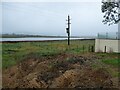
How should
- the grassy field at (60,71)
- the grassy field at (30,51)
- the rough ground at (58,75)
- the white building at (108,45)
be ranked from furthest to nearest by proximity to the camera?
the white building at (108,45) < the grassy field at (30,51) < the grassy field at (60,71) < the rough ground at (58,75)

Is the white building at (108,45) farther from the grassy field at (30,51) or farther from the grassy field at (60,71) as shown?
the grassy field at (60,71)

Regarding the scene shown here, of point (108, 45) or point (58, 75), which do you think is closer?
point (58, 75)

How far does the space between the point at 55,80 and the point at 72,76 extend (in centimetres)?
125

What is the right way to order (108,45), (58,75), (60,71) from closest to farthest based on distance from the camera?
(58,75) → (60,71) → (108,45)

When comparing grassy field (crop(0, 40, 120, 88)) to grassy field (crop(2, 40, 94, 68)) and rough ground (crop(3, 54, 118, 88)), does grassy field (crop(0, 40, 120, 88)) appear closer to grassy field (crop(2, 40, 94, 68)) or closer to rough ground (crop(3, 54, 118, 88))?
rough ground (crop(3, 54, 118, 88))

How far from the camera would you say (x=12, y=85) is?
20.3 meters

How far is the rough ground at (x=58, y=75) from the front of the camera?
18.6 metres

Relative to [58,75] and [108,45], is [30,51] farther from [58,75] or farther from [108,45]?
[58,75]

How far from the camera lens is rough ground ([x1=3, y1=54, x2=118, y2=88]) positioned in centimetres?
1862

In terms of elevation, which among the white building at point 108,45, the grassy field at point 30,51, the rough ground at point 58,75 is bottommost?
the rough ground at point 58,75

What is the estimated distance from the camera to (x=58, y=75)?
20422 millimetres

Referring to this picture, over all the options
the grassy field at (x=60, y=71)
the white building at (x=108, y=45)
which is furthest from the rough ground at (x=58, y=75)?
the white building at (x=108, y=45)

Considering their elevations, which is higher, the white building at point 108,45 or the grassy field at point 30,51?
the white building at point 108,45

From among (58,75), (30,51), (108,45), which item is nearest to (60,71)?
(58,75)
